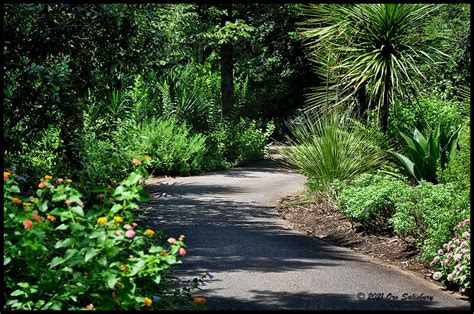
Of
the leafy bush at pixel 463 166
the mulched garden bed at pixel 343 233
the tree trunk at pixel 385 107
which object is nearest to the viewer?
the mulched garden bed at pixel 343 233

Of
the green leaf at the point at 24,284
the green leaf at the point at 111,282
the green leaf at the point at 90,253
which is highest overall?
the green leaf at the point at 90,253

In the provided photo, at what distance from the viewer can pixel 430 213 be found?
26.1ft

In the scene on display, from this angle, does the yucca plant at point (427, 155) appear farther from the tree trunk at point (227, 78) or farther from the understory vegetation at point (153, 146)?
the tree trunk at point (227, 78)

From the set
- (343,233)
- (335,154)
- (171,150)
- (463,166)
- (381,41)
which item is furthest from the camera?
(171,150)

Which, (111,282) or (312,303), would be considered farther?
(312,303)

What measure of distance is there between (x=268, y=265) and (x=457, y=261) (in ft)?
6.52

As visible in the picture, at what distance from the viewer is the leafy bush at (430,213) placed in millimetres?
7383

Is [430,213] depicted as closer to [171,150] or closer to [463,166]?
[463,166]

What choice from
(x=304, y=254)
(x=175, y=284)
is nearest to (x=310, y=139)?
(x=304, y=254)

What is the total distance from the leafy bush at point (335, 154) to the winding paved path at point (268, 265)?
100 cm

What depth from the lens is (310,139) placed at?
1209 cm

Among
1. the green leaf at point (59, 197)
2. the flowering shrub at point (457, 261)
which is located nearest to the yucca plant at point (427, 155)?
the flowering shrub at point (457, 261)

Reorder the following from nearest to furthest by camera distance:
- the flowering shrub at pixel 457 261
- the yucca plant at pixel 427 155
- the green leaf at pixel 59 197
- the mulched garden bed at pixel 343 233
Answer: the green leaf at pixel 59 197 < the flowering shrub at pixel 457 261 < the mulched garden bed at pixel 343 233 < the yucca plant at pixel 427 155

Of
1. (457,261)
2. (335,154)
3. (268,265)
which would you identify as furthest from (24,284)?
(335,154)
